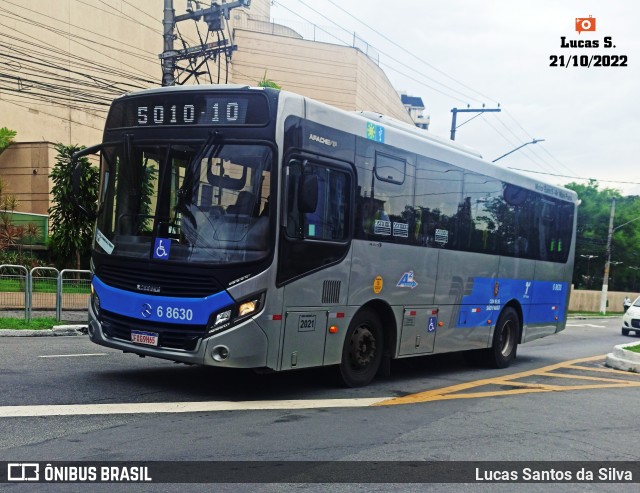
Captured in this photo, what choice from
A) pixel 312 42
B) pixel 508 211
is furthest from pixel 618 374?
pixel 312 42

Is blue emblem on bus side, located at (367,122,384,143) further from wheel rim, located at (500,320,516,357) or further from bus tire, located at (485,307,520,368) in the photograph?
wheel rim, located at (500,320,516,357)

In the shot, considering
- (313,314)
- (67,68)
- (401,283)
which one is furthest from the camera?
(67,68)

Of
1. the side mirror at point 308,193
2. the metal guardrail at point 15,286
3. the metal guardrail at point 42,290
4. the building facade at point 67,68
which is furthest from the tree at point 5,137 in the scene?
the side mirror at point 308,193

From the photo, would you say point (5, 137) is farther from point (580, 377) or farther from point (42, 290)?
point (580, 377)

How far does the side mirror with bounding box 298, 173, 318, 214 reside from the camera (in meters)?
8.20

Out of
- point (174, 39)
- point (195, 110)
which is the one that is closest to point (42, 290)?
point (174, 39)

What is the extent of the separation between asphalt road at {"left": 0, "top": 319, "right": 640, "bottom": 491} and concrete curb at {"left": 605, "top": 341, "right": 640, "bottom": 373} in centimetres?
232

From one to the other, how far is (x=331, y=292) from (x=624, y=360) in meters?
7.74

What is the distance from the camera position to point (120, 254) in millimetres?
8531

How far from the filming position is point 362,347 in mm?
9727

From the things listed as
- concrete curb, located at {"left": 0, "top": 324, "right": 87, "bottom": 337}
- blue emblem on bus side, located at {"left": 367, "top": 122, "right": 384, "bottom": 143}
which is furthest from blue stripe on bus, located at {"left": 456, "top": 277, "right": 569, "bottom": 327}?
concrete curb, located at {"left": 0, "top": 324, "right": 87, "bottom": 337}

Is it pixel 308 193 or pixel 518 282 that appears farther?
pixel 518 282

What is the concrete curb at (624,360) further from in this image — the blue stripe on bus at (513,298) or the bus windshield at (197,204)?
the bus windshield at (197,204)

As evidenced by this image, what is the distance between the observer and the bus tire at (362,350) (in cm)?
946
